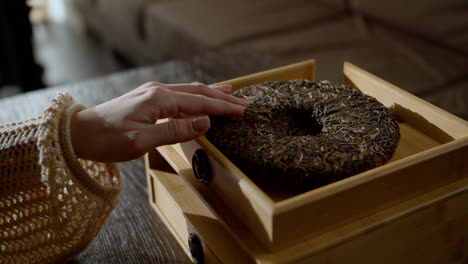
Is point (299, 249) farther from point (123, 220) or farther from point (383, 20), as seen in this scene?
point (383, 20)

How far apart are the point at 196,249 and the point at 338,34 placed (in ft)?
4.39

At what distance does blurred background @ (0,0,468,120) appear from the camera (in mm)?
1571

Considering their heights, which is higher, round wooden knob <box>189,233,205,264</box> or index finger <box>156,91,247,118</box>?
index finger <box>156,91,247,118</box>

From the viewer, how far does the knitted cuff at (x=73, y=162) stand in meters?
0.67

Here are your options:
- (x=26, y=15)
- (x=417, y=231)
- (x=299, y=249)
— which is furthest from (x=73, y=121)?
(x=26, y=15)

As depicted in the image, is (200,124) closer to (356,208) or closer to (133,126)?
(133,126)

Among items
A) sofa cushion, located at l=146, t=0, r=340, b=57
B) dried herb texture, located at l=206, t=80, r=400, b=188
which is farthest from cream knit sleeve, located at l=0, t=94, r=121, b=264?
sofa cushion, located at l=146, t=0, r=340, b=57

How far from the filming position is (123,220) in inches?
35.6

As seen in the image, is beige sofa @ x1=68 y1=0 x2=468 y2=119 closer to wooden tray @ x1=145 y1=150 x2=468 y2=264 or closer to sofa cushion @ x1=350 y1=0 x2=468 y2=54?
sofa cushion @ x1=350 y1=0 x2=468 y2=54

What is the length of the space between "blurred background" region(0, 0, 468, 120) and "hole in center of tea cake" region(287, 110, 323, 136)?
0.71 meters

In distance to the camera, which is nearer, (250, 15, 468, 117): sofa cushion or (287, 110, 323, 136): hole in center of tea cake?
(287, 110, 323, 136): hole in center of tea cake

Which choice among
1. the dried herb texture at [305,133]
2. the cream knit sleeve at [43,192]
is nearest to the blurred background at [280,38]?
the dried herb texture at [305,133]

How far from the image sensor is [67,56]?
11.3ft

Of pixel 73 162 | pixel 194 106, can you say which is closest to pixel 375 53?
pixel 194 106
